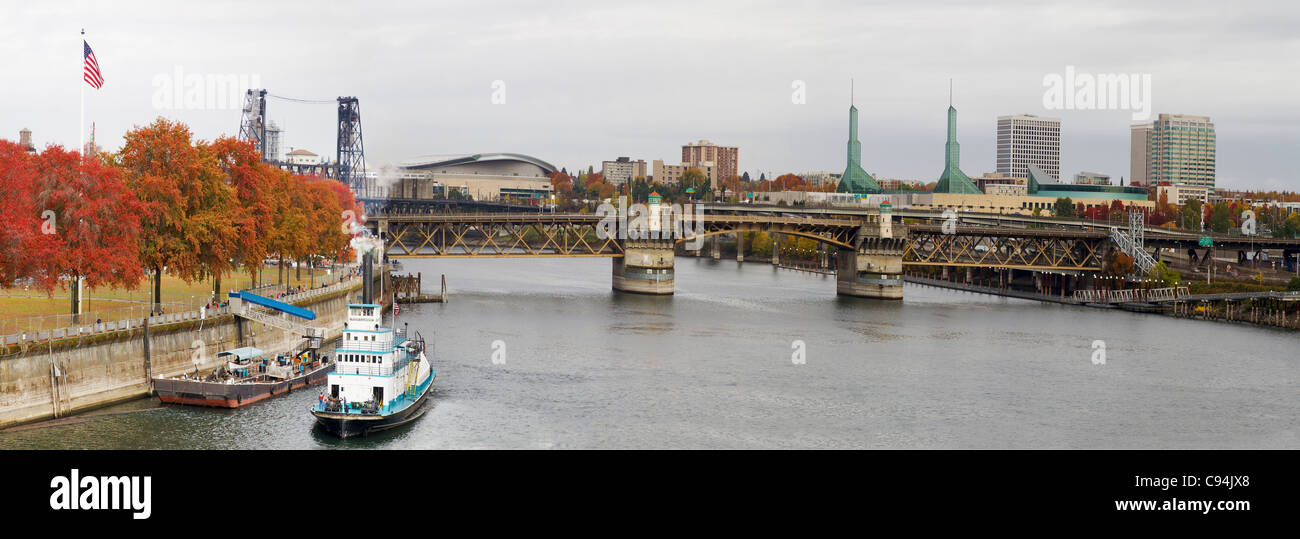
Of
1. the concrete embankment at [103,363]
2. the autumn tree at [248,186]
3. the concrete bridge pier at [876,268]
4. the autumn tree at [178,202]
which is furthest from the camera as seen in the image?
the concrete bridge pier at [876,268]

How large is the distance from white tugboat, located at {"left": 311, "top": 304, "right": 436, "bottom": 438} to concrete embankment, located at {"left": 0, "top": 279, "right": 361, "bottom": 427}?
31.2 ft

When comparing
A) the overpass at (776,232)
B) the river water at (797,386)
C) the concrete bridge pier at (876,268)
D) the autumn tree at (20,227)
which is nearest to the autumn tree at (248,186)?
the river water at (797,386)

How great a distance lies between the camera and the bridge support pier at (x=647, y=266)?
127062 mm

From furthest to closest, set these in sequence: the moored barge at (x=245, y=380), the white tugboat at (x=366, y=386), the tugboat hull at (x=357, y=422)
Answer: the moored barge at (x=245, y=380), the white tugboat at (x=366, y=386), the tugboat hull at (x=357, y=422)

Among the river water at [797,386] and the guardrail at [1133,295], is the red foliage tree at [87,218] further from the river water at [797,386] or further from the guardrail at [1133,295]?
the guardrail at [1133,295]

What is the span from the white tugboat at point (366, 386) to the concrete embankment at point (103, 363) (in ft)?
31.2

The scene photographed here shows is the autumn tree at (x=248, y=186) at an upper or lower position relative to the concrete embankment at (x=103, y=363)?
upper

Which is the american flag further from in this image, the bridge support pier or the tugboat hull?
the bridge support pier

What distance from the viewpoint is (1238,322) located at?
103 m

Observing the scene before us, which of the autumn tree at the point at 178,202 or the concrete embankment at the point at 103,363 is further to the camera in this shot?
the autumn tree at the point at 178,202

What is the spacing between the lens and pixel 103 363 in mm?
50594
